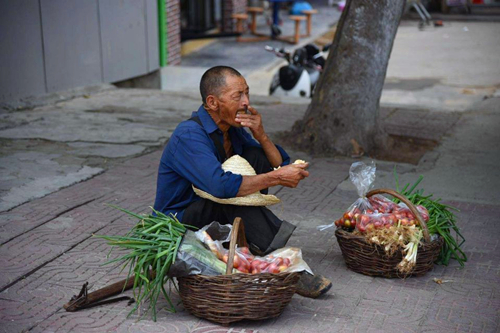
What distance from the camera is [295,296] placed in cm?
405

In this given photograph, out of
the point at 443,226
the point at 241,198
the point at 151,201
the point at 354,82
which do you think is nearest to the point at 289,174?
the point at 241,198

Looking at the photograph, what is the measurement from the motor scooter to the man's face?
6.93 m

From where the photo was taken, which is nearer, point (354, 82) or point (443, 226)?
point (443, 226)

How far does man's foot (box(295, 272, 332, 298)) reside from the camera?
3.98m

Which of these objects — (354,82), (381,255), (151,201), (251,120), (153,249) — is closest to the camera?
(153,249)

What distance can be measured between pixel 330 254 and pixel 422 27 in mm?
17832

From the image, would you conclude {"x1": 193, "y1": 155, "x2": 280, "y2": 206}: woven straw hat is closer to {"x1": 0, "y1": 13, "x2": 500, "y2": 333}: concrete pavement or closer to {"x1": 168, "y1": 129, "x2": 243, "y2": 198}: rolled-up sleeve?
{"x1": 168, "y1": 129, "x2": 243, "y2": 198}: rolled-up sleeve

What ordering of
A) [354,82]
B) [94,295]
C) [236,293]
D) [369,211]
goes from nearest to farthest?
1. [236,293]
2. [94,295]
3. [369,211]
4. [354,82]

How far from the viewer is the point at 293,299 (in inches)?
158

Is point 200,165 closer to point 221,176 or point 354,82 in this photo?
point 221,176

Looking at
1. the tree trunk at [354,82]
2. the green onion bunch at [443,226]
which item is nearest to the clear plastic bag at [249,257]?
the green onion bunch at [443,226]

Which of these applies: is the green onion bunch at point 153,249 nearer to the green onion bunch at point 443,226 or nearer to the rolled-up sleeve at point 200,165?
the rolled-up sleeve at point 200,165

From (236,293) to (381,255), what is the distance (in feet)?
3.71

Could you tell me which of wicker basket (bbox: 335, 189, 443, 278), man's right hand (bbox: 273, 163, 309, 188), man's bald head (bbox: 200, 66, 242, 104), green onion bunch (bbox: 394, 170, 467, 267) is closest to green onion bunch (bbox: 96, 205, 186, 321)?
man's right hand (bbox: 273, 163, 309, 188)
